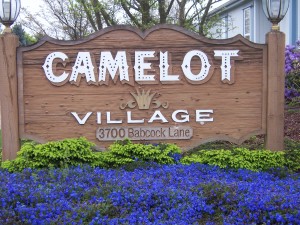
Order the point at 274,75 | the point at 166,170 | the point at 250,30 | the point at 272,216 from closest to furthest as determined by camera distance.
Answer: the point at 272,216
the point at 166,170
the point at 274,75
the point at 250,30

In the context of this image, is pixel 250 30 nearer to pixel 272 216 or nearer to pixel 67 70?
pixel 67 70

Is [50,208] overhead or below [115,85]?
below

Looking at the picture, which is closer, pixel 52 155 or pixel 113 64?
pixel 52 155

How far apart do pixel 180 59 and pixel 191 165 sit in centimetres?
132

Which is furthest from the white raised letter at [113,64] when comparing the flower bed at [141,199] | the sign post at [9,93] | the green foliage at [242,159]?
the flower bed at [141,199]

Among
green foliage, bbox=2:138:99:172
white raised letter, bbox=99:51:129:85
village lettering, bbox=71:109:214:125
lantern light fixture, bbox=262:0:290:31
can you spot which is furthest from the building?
green foliage, bbox=2:138:99:172

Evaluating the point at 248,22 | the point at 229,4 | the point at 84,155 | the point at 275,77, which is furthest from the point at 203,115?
the point at 229,4

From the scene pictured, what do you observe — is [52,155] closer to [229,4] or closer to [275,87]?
[275,87]

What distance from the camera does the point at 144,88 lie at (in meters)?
5.71

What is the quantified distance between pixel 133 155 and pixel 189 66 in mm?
1280

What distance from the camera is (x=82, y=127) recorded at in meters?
5.71

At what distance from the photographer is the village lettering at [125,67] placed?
5645 mm

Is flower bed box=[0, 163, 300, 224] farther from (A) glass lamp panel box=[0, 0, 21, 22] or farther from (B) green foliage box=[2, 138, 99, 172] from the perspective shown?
(A) glass lamp panel box=[0, 0, 21, 22]

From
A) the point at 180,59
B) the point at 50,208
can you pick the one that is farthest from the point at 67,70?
the point at 50,208
